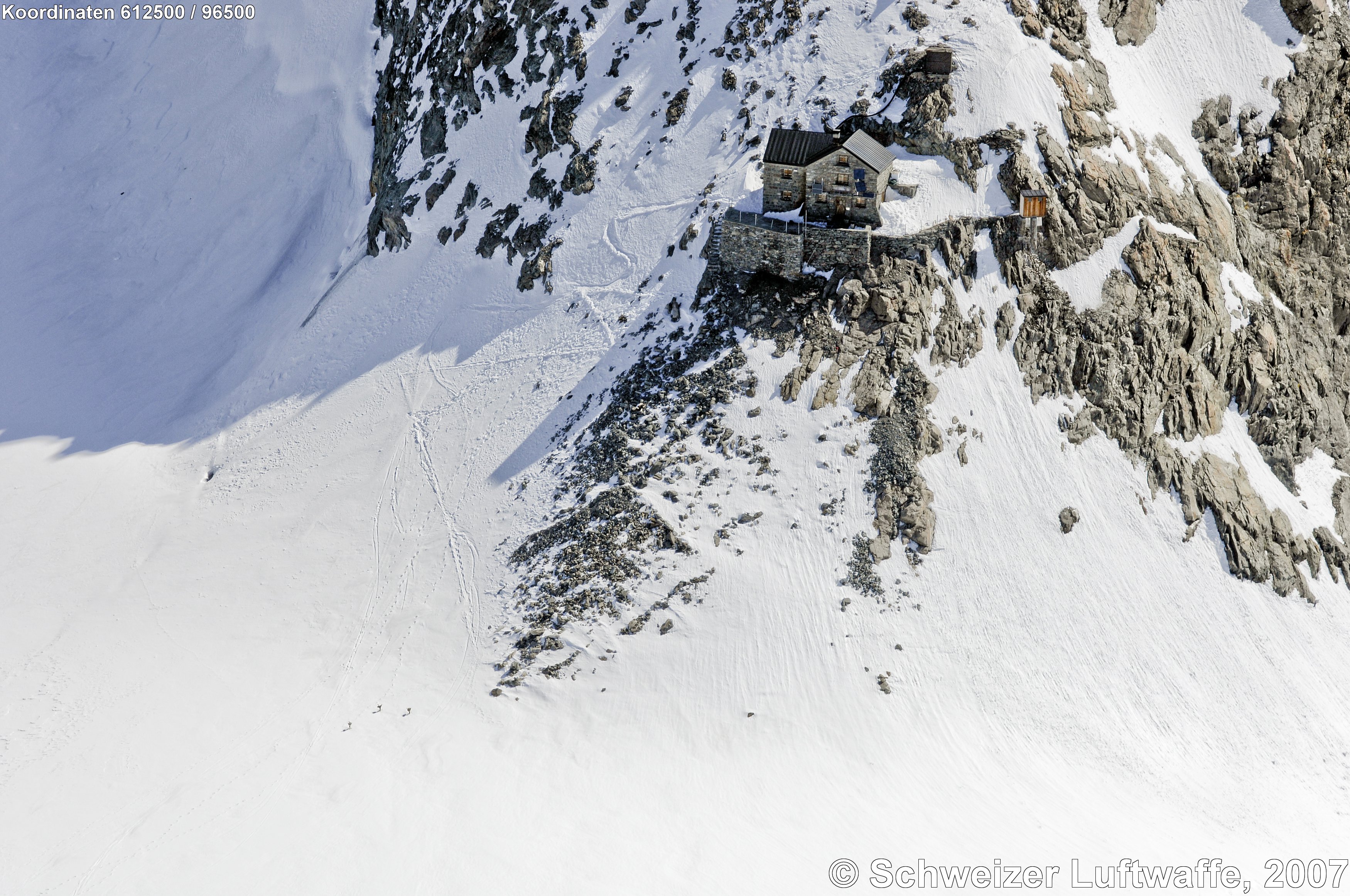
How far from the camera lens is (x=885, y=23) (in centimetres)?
3931

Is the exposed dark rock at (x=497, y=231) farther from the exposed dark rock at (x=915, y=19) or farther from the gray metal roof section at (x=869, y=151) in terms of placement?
the exposed dark rock at (x=915, y=19)

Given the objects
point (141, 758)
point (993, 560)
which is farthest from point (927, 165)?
point (141, 758)

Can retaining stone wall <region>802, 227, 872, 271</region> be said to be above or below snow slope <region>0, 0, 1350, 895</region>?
above

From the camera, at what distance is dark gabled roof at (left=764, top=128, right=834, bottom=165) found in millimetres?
34531

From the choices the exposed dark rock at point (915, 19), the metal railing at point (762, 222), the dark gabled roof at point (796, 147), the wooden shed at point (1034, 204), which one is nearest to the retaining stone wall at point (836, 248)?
the metal railing at point (762, 222)

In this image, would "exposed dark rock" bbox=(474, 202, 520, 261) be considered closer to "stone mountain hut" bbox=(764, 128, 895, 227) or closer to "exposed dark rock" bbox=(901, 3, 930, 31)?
"stone mountain hut" bbox=(764, 128, 895, 227)

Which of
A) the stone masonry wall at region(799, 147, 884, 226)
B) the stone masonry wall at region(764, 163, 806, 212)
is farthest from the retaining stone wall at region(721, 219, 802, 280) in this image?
the stone masonry wall at region(799, 147, 884, 226)

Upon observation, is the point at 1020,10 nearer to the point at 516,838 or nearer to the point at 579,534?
the point at 579,534

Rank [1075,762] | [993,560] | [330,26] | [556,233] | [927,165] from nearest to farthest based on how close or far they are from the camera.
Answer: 1. [1075,762]
2. [993,560]
3. [927,165]
4. [556,233]
5. [330,26]

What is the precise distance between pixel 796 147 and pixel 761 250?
4.44m

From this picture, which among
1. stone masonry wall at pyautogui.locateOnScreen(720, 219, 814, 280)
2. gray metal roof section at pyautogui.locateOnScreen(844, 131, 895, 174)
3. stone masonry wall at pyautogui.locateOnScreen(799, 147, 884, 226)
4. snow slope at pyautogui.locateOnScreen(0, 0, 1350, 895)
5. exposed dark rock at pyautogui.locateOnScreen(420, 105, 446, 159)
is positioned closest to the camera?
snow slope at pyautogui.locateOnScreen(0, 0, 1350, 895)

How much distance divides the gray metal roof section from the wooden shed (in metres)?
5.97

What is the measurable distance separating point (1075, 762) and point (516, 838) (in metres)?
19.8

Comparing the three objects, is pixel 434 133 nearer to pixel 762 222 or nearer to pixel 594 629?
pixel 762 222
